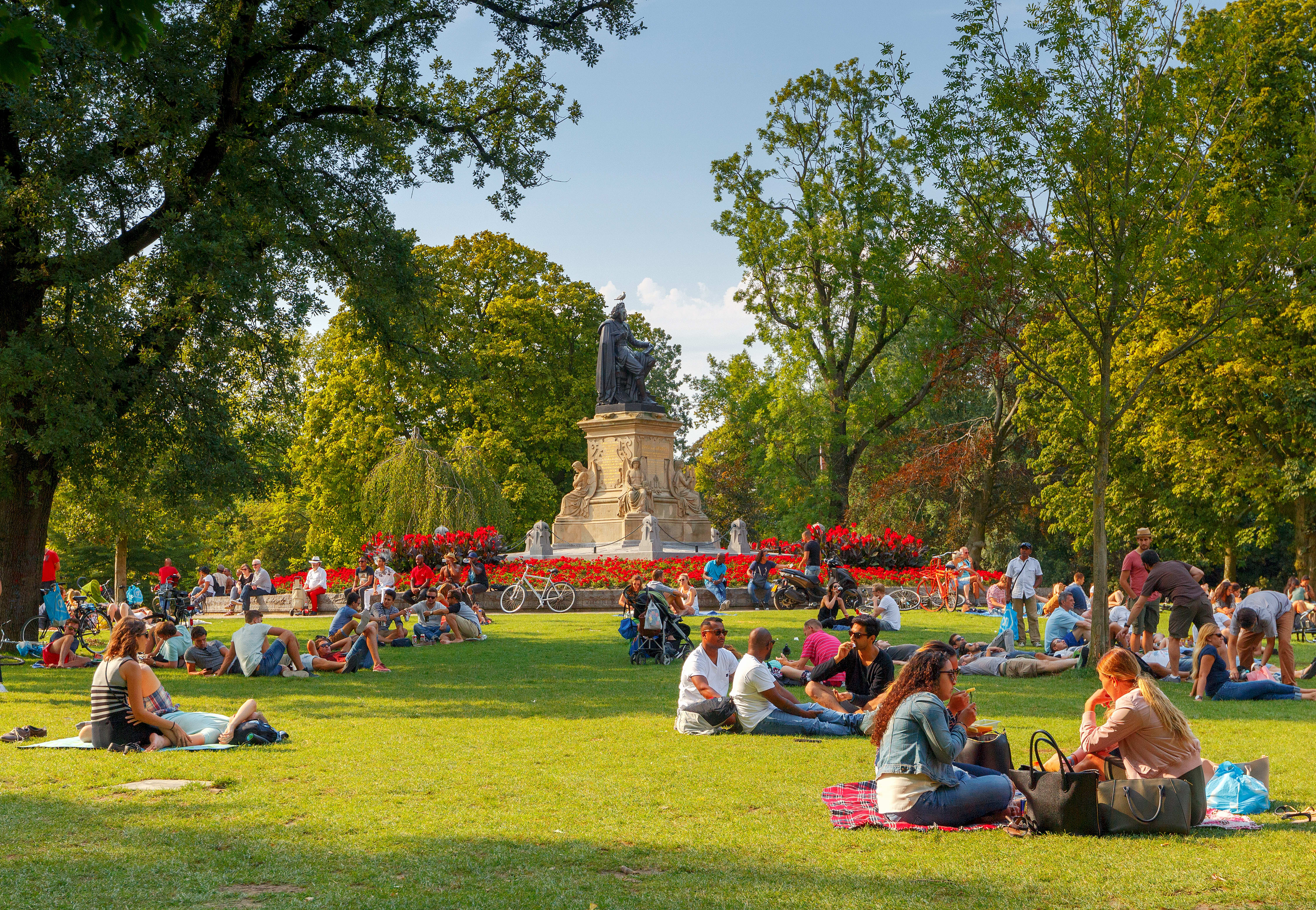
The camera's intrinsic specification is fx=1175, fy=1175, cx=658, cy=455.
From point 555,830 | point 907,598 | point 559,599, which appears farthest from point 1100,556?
point 559,599

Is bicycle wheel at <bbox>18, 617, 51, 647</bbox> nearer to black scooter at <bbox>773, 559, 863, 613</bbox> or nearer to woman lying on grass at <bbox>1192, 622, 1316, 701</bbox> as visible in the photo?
black scooter at <bbox>773, 559, 863, 613</bbox>

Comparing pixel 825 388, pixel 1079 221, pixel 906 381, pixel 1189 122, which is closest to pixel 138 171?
pixel 1079 221

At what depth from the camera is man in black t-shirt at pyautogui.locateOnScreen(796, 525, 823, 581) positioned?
77.3 ft

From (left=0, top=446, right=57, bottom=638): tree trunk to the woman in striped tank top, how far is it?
24.8ft

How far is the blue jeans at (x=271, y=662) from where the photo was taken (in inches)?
557

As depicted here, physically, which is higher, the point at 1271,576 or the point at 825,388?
the point at 825,388

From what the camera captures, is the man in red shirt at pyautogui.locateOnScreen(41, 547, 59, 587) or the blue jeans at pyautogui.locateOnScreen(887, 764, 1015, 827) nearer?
the blue jeans at pyautogui.locateOnScreen(887, 764, 1015, 827)

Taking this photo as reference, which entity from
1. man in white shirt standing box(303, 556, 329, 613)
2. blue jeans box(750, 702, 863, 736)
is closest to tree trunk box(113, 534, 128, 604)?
man in white shirt standing box(303, 556, 329, 613)

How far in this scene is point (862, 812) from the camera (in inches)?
257

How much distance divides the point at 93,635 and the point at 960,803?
17246mm

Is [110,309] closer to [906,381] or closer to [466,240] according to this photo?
[906,381]

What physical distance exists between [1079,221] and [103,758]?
37.5 ft

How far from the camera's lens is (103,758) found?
28.0 feet

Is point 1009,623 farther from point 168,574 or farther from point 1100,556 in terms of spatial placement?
point 168,574
